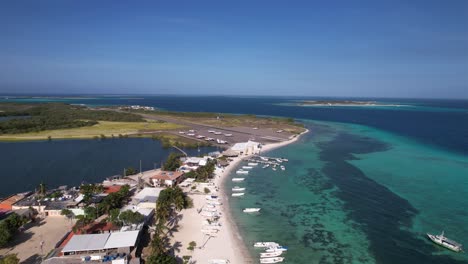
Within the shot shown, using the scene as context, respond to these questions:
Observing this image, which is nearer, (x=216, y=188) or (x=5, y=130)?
(x=216, y=188)

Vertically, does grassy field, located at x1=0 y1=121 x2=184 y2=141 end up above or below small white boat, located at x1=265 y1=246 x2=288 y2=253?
above

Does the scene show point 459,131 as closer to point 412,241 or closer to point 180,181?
point 412,241

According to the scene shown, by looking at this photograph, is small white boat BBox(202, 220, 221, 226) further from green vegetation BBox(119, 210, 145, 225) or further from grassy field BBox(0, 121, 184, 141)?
grassy field BBox(0, 121, 184, 141)

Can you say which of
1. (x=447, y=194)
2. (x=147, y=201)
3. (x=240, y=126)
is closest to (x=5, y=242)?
(x=147, y=201)

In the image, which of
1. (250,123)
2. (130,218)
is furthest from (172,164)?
(250,123)

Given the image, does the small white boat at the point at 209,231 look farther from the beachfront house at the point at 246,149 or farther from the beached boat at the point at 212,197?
the beachfront house at the point at 246,149

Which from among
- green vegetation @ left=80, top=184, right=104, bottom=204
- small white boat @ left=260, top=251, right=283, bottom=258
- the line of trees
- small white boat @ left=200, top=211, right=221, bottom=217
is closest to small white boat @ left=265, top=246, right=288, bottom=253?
small white boat @ left=260, top=251, right=283, bottom=258

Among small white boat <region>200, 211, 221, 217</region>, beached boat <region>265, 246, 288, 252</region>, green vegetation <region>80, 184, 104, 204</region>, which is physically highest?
green vegetation <region>80, 184, 104, 204</region>

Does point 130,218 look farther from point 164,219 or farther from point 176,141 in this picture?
point 176,141
